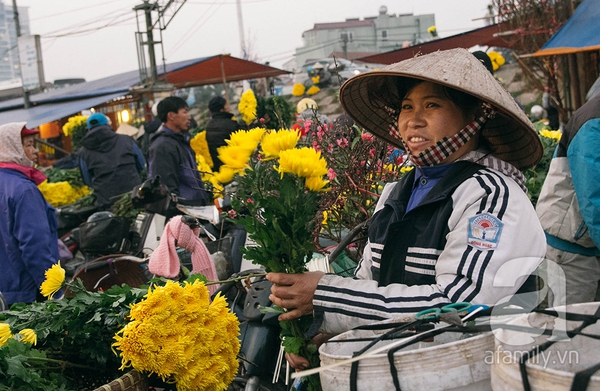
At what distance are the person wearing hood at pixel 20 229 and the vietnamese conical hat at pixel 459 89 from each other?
2851 mm

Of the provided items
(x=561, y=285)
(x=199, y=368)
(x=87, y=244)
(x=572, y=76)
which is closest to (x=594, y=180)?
(x=561, y=285)

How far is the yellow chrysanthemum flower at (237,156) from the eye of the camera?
205 cm

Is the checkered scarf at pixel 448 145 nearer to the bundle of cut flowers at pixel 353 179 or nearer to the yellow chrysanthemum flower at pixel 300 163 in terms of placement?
the yellow chrysanthemum flower at pixel 300 163

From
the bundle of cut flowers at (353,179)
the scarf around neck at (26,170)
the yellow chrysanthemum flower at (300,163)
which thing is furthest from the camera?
the scarf around neck at (26,170)

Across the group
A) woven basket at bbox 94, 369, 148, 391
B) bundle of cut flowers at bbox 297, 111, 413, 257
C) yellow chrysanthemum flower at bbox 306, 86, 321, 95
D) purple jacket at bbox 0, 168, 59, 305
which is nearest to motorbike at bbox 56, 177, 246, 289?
purple jacket at bbox 0, 168, 59, 305

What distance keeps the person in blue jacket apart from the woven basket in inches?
82.0

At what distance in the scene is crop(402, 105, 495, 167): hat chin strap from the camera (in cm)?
205

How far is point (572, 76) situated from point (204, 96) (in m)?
31.9

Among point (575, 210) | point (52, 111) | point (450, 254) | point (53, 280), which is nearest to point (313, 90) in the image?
point (52, 111)

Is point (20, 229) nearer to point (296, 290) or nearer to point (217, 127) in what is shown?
point (296, 290)

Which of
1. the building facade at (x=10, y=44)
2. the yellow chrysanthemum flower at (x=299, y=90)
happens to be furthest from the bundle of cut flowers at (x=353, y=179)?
the yellow chrysanthemum flower at (x=299, y=90)

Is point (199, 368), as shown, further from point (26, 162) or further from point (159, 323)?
point (26, 162)

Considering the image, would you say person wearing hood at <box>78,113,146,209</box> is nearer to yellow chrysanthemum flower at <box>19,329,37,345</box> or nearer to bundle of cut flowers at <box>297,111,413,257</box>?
bundle of cut flowers at <box>297,111,413,257</box>

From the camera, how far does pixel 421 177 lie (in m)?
2.17
